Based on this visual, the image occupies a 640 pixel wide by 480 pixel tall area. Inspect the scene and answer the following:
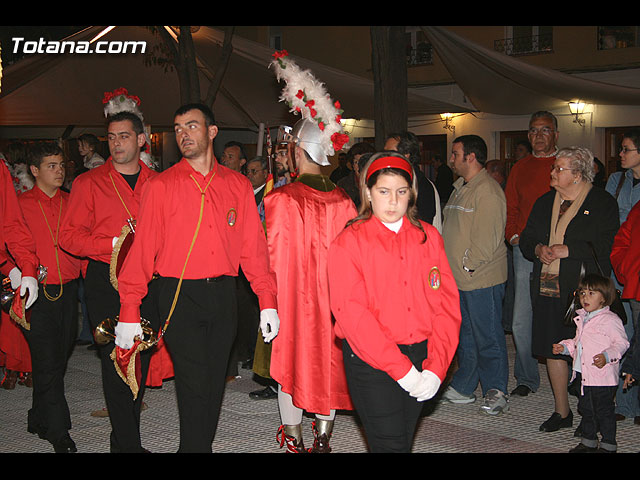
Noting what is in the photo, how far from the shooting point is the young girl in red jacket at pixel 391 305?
3.64 metres

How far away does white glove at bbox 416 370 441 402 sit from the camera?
3.56 meters

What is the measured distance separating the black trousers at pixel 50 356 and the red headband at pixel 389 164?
9.79 ft

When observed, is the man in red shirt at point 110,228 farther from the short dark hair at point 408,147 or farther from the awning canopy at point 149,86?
the awning canopy at point 149,86

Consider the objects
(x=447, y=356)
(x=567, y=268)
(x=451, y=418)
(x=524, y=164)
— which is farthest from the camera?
(x=524, y=164)

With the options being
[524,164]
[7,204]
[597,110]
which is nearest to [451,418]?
[524,164]

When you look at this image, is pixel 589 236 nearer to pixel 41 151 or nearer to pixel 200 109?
pixel 200 109

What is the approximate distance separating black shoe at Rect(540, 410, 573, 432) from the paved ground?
0.15 ft

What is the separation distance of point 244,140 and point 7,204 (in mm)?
22357

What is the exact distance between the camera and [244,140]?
89.6 ft

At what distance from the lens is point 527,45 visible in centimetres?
2233

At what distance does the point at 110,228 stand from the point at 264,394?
8.06 ft

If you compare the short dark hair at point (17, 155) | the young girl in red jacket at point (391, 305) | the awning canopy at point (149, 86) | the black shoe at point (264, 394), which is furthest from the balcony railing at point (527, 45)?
the young girl in red jacket at point (391, 305)

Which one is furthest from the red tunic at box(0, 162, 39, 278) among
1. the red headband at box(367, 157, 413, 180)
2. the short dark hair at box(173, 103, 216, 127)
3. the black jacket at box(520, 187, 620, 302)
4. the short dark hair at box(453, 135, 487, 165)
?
the black jacket at box(520, 187, 620, 302)

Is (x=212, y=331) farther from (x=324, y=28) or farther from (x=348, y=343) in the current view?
(x=324, y=28)
